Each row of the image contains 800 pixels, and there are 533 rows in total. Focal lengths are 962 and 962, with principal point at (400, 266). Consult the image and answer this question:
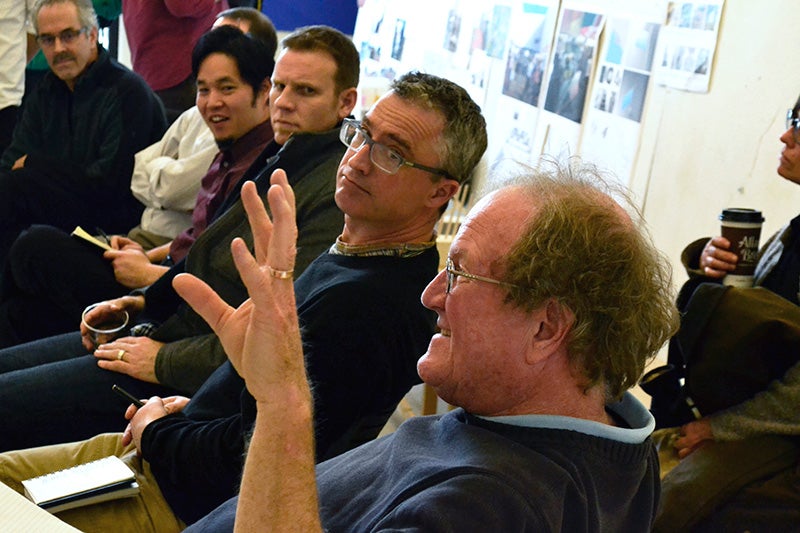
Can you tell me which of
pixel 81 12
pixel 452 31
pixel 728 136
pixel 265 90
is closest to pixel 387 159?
pixel 265 90

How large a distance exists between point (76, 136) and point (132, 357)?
5.47 feet

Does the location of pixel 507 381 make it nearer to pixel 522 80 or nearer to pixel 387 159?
pixel 387 159

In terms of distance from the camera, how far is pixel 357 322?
1.66 meters

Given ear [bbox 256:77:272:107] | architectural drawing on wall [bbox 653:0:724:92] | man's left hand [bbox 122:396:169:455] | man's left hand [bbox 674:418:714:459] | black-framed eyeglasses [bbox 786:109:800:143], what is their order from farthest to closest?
1. architectural drawing on wall [bbox 653:0:724:92]
2. ear [bbox 256:77:272:107]
3. black-framed eyeglasses [bbox 786:109:800:143]
4. man's left hand [bbox 674:418:714:459]
5. man's left hand [bbox 122:396:169:455]

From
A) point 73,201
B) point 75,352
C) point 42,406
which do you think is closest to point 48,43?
point 73,201

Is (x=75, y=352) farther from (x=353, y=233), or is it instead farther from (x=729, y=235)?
(x=729, y=235)

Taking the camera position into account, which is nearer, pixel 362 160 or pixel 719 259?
pixel 362 160

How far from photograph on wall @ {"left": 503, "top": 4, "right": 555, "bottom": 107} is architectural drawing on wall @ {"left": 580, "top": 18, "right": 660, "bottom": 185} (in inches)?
11.8

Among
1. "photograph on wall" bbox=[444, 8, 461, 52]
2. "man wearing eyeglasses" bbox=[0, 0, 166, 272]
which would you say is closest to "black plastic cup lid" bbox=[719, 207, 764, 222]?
"man wearing eyeglasses" bbox=[0, 0, 166, 272]

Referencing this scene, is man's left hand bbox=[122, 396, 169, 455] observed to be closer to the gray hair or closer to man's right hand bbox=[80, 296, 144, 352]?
man's right hand bbox=[80, 296, 144, 352]

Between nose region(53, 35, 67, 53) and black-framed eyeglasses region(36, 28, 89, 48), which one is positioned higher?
black-framed eyeglasses region(36, 28, 89, 48)

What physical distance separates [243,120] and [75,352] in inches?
31.4

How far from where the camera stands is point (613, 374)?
1.25 metres

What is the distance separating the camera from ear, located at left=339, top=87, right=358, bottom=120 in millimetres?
2441
